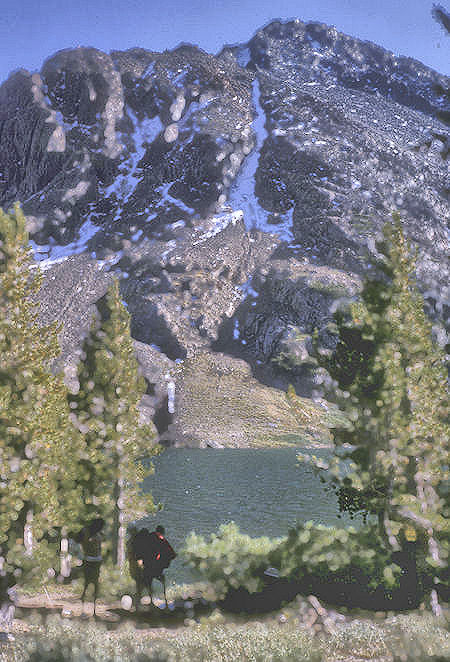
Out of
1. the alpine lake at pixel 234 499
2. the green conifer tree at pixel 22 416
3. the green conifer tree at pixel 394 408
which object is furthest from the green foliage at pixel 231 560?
the green conifer tree at pixel 22 416

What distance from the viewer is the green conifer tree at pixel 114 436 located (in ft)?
79.0

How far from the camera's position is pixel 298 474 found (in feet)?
316

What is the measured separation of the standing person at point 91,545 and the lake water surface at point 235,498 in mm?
10982

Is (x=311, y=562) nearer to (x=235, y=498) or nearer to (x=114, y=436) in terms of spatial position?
(x=114, y=436)

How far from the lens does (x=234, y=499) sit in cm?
7188

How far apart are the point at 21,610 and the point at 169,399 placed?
163m

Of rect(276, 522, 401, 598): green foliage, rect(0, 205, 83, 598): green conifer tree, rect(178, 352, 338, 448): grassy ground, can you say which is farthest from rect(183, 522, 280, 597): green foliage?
rect(178, 352, 338, 448): grassy ground

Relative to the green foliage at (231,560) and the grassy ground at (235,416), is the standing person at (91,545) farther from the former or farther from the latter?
the grassy ground at (235,416)

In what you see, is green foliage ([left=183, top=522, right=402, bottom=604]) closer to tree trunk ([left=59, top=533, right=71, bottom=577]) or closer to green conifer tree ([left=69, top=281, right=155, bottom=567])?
green conifer tree ([left=69, top=281, right=155, bottom=567])

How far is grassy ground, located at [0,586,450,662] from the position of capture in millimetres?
12648

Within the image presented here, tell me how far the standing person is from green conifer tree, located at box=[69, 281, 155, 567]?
0.87 metres

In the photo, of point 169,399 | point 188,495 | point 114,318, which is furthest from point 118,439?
point 169,399

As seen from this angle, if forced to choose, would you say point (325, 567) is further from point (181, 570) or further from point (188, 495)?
point (188, 495)

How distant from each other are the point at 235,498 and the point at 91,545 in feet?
163
